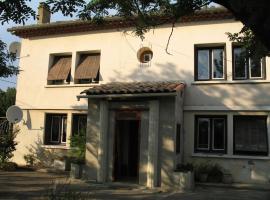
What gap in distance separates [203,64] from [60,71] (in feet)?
23.2

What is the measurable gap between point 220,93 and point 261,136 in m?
2.38

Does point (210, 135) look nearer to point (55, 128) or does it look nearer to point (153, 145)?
point (153, 145)

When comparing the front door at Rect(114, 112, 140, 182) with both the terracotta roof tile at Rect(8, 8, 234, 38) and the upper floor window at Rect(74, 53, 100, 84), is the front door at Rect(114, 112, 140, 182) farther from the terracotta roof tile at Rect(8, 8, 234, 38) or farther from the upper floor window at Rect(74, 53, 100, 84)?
the terracotta roof tile at Rect(8, 8, 234, 38)

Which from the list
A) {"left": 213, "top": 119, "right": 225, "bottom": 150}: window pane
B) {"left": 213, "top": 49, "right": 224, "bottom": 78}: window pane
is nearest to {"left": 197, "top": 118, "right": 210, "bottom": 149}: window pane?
{"left": 213, "top": 119, "right": 225, "bottom": 150}: window pane

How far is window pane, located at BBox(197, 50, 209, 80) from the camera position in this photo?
59.9 ft

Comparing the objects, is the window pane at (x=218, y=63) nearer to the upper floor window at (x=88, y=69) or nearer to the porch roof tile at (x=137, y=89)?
the porch roof tile at (x=137, y=89)

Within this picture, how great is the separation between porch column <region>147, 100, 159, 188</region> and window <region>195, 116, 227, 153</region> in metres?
2.88

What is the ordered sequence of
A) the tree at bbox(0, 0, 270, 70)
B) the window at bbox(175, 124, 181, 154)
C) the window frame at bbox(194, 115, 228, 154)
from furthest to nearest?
1. the window frame at bbox(194, 115, 228, 154)
2. the window at bbox(175, 124, 181, 154)
3. the tree at bbox(0, 0, 270, 70)

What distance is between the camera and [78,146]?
18.6 m

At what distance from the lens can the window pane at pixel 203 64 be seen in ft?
59.9

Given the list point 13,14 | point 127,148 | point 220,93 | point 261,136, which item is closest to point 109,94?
point 127,148

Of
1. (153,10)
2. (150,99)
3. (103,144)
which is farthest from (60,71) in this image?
(153,10)

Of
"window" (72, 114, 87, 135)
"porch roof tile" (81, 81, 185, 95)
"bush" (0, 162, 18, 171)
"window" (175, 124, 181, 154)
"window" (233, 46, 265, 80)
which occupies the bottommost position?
"bush" (0, 162, 18, 171)

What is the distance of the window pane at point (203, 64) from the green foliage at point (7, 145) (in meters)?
9.25
